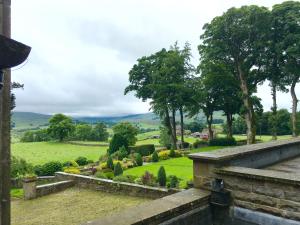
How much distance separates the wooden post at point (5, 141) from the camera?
3098 mm

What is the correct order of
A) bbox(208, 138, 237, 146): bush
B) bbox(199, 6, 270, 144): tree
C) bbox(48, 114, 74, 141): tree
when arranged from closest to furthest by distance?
bbox(199, 6, 270, 144): tree → bbox(208, 138, 237, 146): bush → bbox(48, 114, 74, 141): tree

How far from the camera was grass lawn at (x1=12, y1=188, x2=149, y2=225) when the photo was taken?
1189 centimetres

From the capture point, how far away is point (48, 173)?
2319 cm

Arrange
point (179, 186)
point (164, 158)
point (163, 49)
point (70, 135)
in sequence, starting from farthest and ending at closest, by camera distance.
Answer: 1. point (70, 135)
2. point (163, 49)
3. point (164, 158)
4. point (179, 186)

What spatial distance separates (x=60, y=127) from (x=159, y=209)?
61833mm

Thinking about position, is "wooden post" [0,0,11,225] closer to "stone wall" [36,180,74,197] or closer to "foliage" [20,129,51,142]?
"stone wall" [36,180,74,197]

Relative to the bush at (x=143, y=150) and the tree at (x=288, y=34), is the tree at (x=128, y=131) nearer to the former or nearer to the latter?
the bush at (x=143, y=150)

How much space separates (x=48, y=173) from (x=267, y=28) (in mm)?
25696

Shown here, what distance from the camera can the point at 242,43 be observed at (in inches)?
1179

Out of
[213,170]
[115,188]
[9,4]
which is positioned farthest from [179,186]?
[9,4]

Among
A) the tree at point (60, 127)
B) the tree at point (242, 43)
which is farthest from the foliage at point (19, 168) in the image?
the tree at point (60, 127)

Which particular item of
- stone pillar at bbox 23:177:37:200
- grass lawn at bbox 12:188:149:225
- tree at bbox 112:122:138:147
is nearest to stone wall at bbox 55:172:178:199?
grass lawn at bbox 12:188:149:225

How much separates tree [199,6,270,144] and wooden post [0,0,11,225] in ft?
92.6

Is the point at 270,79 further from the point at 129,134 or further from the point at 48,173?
the point at 48,173
